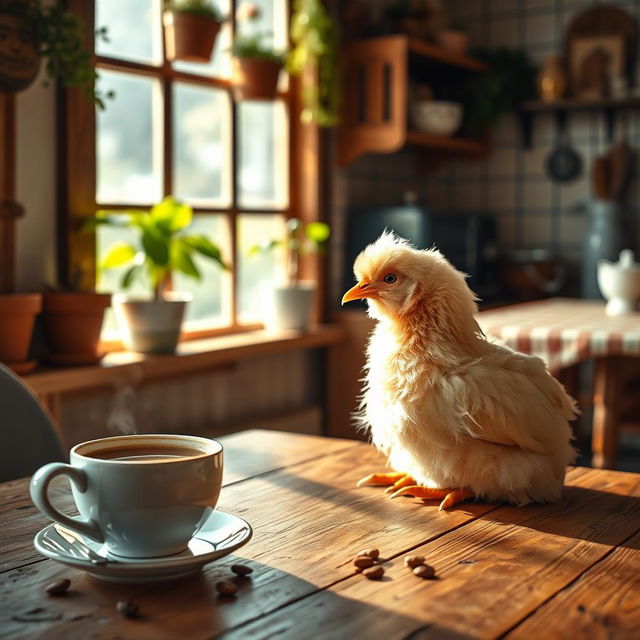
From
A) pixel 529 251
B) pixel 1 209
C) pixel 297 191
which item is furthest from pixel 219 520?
pixel 529 251

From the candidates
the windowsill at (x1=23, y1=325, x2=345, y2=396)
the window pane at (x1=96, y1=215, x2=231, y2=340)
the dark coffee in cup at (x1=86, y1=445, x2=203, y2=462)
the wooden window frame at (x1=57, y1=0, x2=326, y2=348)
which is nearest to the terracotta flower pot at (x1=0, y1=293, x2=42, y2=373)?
the windowsill at (x1=23, y1=325, x2=345, y2=396)

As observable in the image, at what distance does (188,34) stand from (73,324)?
101cm

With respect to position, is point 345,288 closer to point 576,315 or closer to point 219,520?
point 576,315

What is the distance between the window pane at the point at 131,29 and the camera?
8.64 ft

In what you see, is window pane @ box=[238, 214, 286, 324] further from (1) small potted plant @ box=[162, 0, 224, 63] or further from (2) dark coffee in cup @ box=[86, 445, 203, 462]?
(2) dark coffee in cup @ box=[86, 445, 203, 462]

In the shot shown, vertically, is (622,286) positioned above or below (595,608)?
above

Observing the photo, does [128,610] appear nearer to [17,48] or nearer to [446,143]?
[17,48]

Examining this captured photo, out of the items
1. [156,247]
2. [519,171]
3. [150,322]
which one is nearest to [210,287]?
[150,322]

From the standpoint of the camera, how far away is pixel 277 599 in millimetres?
700

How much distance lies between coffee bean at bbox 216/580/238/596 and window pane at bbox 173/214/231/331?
228 centimetres

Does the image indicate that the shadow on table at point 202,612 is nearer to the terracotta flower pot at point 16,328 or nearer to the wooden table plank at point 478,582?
the wooden table plank at point 478,582

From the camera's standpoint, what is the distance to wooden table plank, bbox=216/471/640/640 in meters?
0.65

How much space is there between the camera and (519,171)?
4215 mm

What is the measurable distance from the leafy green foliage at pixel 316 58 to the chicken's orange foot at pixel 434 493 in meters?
2.47
